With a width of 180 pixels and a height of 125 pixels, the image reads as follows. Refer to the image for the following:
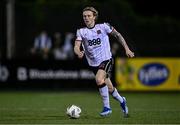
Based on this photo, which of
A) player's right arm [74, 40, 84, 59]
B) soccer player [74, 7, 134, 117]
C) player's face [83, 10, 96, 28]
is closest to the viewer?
player's right arm [74, 40, 84, 59]

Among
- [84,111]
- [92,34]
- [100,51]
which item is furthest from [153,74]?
[92,34]

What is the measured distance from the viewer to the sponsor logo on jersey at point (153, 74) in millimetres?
25562

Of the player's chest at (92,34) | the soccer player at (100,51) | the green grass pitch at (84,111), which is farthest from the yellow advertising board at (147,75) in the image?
the player's chest at (92,34)

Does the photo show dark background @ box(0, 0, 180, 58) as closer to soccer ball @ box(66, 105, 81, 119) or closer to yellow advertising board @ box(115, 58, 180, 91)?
yellow advertising board @ box(115, 58, 180, 91)

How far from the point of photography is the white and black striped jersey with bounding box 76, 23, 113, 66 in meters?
15.0

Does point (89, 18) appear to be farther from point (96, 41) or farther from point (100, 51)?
point (100, 51)

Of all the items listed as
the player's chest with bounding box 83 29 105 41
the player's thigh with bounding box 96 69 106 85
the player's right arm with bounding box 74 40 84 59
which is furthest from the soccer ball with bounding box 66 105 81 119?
the player's chest with bounding box 83 29 105 41

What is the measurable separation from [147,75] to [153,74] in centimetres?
22

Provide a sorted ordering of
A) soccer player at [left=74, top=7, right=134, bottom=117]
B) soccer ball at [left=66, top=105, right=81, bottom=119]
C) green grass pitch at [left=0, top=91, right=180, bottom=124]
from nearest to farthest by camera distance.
→ 1. green grass pitch at [left=0, top=91, right=180, bottom=124]
2. soccer ball at [left=66, top=105, right=81, bottom=119]
3. soccer player at [left=74, top=7, right=134, bottom=117]

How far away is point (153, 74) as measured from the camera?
2561cm

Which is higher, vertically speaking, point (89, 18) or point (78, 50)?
point (89, 18)

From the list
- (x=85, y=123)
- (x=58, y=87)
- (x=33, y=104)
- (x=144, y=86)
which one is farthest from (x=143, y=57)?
(x=85, y=123)

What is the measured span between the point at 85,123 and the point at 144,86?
40.8 ft

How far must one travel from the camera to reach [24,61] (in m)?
26.2
